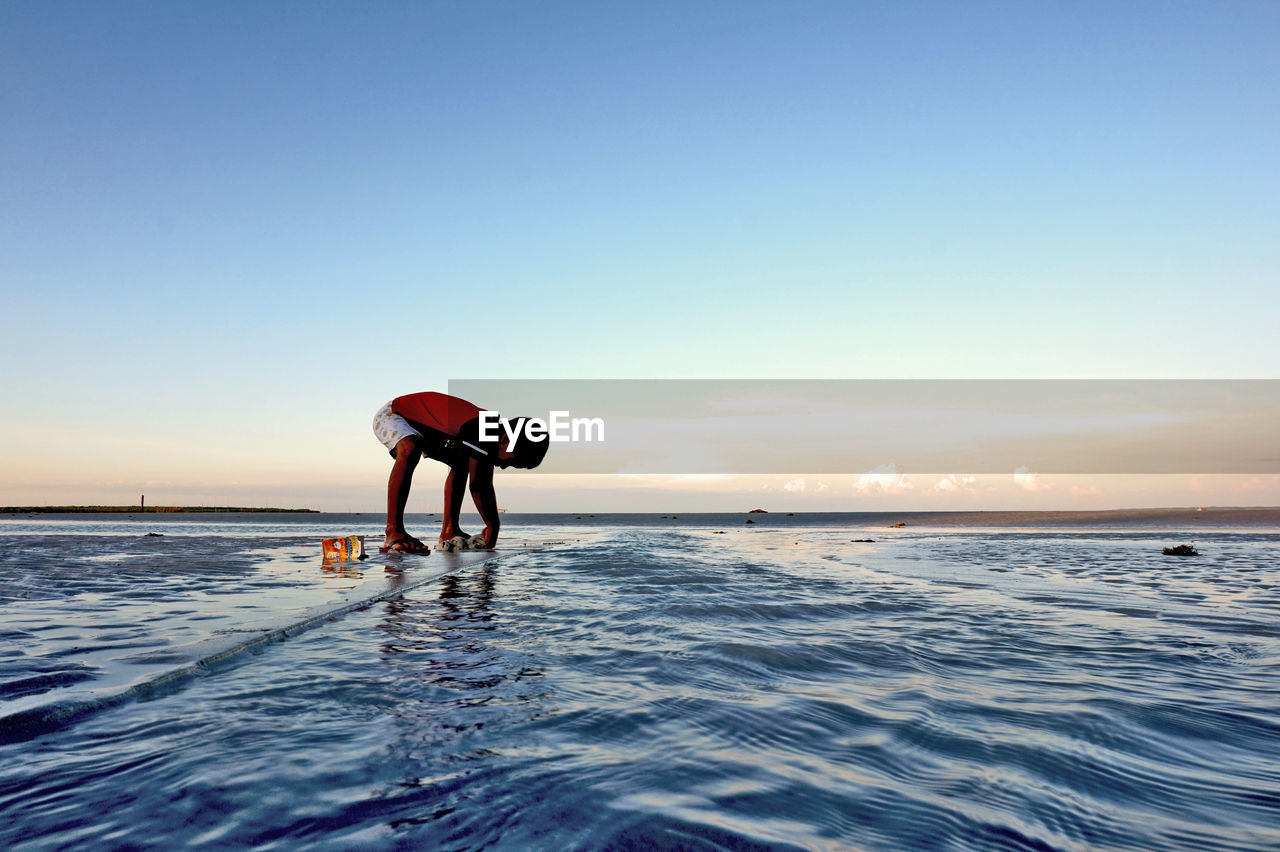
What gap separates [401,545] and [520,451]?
9.32 feet

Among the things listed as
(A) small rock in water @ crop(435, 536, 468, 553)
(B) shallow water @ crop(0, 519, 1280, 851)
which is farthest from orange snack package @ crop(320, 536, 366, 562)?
(B) shallow water @ crop(0, 519, 1280, 851)

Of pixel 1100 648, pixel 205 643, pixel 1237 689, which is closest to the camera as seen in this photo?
pixel 1237 689

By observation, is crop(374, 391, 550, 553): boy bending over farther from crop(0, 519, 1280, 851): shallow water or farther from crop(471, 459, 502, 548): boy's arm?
crop(0, 519, 1280, 851): shallow water

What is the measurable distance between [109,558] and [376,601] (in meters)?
8.63

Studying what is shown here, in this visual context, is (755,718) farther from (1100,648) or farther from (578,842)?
(1100,648)

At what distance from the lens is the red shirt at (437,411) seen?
12695 mm

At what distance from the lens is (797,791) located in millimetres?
2217

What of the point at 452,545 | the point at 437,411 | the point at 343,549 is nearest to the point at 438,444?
the point at 437,411

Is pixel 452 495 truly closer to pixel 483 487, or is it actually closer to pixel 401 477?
pixel 483 487

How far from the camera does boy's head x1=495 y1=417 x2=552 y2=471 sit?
12.8 meters

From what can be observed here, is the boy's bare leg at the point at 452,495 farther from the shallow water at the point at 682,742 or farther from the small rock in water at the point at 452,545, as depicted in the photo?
the shallow water at the point at 682,742

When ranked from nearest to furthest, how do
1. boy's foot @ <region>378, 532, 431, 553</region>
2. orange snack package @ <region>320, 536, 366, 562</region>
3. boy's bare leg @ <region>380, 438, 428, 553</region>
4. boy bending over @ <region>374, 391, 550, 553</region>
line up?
orange snack package @ <region>320, 536, 366, 562</region> → boy's bare leg @ <region>380, 438, 428, 553</region> → boy bending over @ <region>374, 391, 550, 553</region> → boy's foot @ <region>378, 532, 431, 553</region>

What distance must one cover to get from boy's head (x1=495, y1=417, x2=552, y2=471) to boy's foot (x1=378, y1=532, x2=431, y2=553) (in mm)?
2174

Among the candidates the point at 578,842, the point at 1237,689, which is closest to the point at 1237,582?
the point at 1237,689
